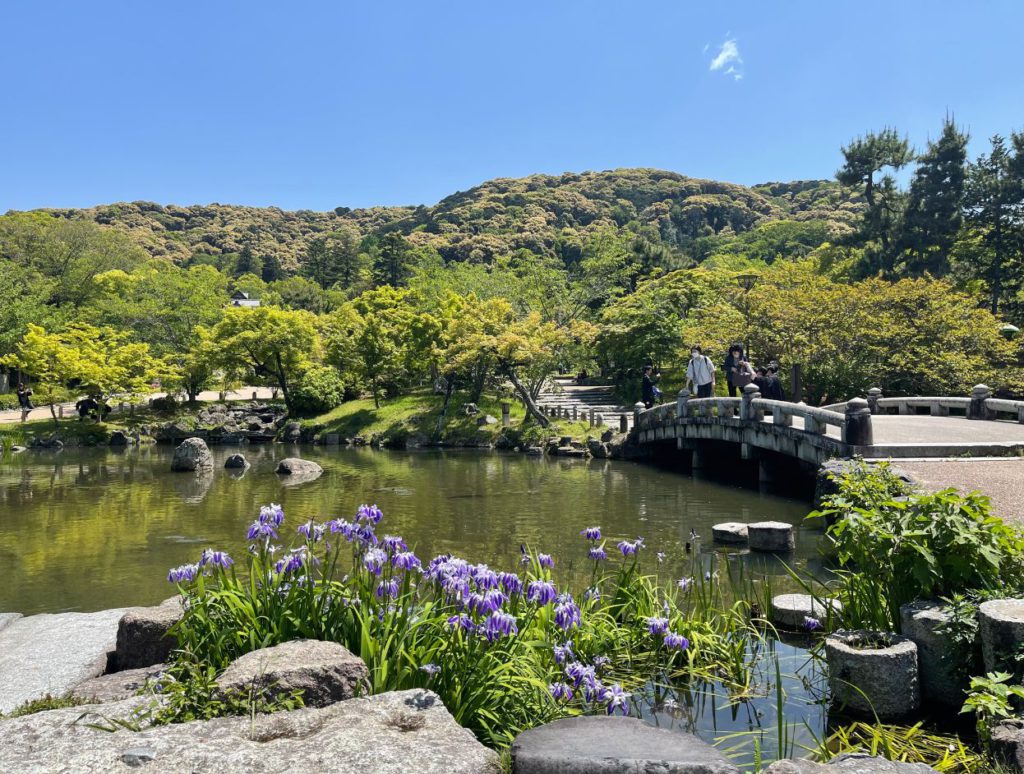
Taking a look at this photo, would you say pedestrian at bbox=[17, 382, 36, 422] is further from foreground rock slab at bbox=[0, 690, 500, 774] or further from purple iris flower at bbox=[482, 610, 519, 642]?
purple iris flower at bbox=[482, 610, 519, 642]

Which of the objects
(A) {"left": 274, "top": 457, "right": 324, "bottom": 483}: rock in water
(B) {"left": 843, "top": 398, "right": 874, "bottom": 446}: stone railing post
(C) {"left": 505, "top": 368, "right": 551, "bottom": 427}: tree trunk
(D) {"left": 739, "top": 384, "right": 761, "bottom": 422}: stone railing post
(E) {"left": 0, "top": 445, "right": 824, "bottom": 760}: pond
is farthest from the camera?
(C) {"left": 505, "top": 368, "right": 551, "bottom": 427}: tree trunk

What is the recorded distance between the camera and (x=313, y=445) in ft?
106

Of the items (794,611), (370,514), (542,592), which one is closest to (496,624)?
(542,592)

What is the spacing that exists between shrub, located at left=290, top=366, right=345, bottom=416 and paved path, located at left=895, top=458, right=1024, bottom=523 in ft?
95.8

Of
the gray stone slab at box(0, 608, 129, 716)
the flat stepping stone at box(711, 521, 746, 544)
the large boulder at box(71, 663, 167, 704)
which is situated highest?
the large boulder at box(71, 663, 167, 704)

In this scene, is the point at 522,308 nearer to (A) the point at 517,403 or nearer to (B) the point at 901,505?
(A) the point at 517,403

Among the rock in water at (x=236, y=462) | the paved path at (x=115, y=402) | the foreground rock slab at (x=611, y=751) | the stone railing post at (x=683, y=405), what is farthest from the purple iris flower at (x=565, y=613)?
the paved path at (x=115, y=402)

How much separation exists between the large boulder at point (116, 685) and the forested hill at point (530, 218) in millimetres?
77968

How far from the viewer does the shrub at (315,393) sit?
119 feet

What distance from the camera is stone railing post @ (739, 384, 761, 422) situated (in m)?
17.5

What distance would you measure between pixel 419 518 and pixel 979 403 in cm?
1436

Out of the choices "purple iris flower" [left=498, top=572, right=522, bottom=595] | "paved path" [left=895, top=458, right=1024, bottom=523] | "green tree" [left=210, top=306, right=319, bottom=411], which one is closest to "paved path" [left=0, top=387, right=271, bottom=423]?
"green tree" [left=210, top=306, right=319, bottom=411]

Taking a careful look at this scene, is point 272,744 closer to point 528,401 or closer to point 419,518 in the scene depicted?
point 419,518

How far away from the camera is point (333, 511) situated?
15.6 metres
